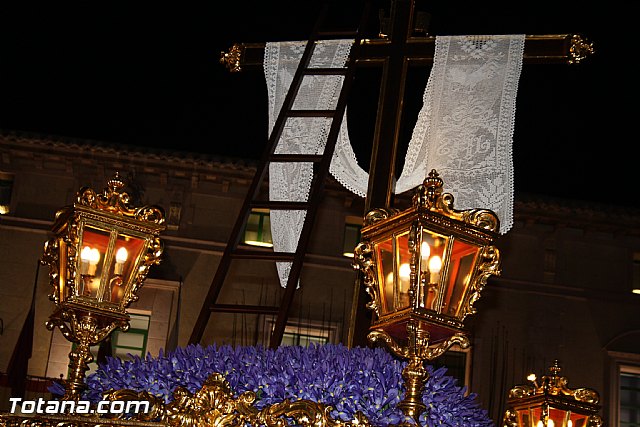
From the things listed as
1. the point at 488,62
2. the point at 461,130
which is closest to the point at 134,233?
the point at 461,130

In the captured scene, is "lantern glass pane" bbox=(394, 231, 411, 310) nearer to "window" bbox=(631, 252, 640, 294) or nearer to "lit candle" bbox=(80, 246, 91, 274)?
"lit candle" bbox=(80, 246, 91, 274)

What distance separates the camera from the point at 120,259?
4.24 m

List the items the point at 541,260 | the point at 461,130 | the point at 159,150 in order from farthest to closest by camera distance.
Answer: the point at 541,260 → the point at 159,150 → the point at 461,130

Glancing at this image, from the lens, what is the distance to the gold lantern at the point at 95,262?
13.6 feet

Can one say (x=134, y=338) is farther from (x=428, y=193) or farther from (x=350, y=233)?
(x=428, y=193)

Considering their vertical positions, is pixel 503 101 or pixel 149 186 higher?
pixel 149 186

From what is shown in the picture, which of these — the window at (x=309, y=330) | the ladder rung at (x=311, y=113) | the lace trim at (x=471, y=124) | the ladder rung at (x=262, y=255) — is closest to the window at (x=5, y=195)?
the window at (x=309, y=330)

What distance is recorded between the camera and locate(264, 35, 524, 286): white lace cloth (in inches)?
214

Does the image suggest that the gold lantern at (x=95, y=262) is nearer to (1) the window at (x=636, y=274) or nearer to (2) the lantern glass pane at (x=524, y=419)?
(2) the lantern glass pane at (x=524, y=419)

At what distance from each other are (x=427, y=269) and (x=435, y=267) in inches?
1.1

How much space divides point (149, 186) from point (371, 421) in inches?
548

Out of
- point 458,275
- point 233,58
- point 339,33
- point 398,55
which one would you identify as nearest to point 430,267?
point 458,275

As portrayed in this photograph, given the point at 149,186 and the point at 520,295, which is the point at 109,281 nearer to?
the point at 149,186

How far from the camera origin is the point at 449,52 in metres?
5.88
